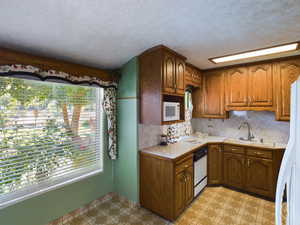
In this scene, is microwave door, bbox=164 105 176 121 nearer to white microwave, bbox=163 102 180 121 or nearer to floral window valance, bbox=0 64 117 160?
white microwave, bbox=163 102 180 121

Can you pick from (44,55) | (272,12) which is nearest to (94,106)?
(44,55)

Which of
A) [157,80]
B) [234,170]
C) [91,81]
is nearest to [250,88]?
[234,170]

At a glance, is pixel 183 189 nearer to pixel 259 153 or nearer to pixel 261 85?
pixel 259 153

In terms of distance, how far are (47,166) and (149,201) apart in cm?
147

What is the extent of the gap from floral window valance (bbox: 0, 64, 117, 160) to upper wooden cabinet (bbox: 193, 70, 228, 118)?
6.30 ft

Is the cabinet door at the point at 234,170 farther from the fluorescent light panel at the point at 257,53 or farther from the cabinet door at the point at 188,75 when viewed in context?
the fluorescent light panel at the point at 257,53

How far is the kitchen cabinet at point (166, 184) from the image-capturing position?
1.96 m

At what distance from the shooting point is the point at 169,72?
2.18 metres

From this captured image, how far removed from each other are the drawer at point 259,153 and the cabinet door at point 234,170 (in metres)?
0.15

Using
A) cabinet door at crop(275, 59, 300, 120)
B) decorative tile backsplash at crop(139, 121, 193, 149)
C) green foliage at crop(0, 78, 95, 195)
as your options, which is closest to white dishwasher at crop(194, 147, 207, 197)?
decorative tile backsplash at crop(139, 121, 193, 149)

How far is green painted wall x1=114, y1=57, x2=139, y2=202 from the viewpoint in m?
2.31

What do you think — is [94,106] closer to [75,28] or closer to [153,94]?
[153,94]

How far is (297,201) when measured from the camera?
29.8 inches

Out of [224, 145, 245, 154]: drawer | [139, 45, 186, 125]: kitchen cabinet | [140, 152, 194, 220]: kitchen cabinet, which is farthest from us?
[224, 145, 245, 154]: drawer
